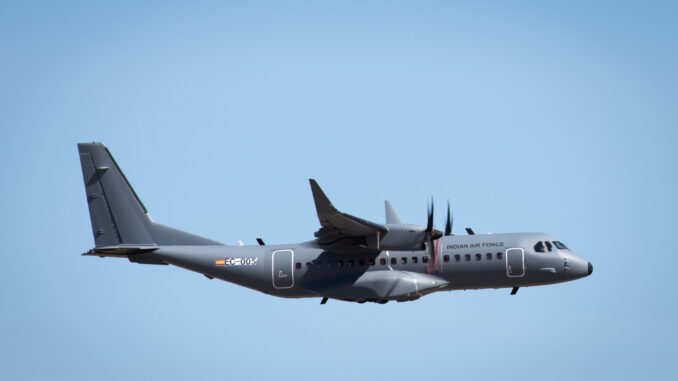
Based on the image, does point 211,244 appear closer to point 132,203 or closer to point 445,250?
point 132,203

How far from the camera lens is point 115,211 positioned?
119 feet

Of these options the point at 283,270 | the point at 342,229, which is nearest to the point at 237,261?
the point at 283,270

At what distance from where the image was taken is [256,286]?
3472 cm

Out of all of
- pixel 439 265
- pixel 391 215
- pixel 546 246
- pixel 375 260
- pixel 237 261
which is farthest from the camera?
pixel 391 215

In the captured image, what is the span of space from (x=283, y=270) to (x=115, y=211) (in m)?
8.08

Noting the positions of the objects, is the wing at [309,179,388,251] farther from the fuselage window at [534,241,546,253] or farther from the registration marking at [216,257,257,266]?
the fuselage window at [534,241,546,253]

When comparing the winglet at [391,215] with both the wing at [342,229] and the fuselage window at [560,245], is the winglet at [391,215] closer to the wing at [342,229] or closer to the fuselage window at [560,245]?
the wing at [342,229]

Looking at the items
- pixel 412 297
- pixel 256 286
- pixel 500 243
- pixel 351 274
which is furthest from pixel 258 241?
pixel 500 243

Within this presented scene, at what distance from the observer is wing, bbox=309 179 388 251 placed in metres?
30.3

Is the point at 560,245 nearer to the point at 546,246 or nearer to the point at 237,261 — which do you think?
the point at 546,246

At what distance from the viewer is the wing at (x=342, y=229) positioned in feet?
99.4

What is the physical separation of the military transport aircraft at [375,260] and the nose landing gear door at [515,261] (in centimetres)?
4

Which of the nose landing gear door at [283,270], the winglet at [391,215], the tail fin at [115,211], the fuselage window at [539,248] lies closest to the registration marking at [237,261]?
the nose landing gear door at [283,270]

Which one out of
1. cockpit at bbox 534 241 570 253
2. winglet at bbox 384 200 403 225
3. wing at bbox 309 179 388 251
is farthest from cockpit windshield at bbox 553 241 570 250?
winglet at bbox 384 200 403 225
